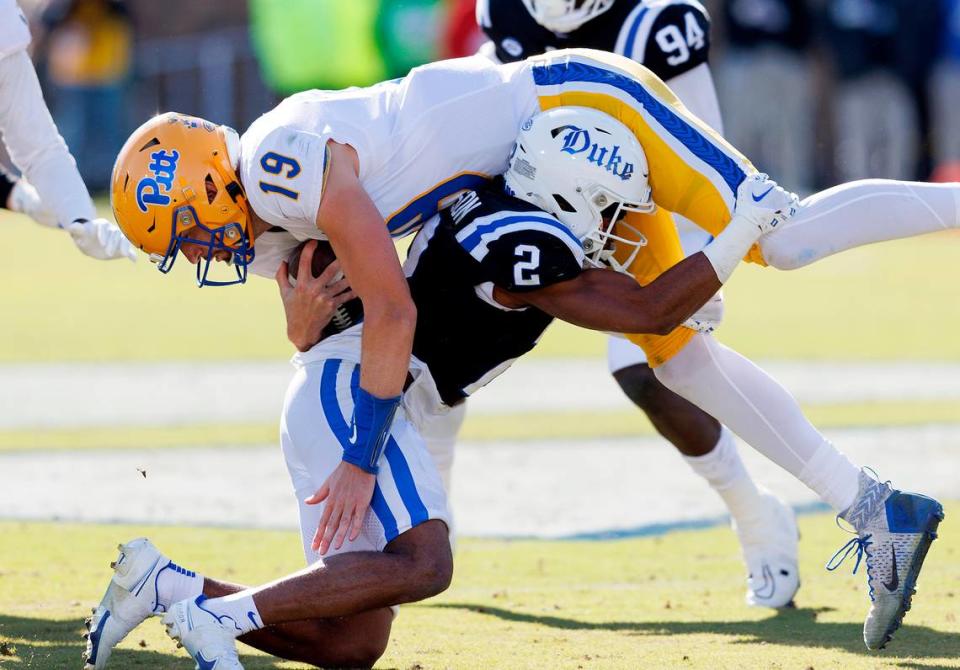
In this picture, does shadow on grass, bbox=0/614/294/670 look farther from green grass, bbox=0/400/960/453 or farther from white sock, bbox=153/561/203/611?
green grass, bbox=0/400/960/453

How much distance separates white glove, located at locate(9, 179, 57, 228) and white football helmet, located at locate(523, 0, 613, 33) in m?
1.71

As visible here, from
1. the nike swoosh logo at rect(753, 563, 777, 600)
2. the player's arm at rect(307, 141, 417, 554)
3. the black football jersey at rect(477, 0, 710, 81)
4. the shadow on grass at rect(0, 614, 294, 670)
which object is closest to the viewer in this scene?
the player's arm at rect(307, 141, 417, 554)

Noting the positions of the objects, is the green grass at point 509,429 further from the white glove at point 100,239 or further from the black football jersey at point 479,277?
the black football jersey at point 479,277

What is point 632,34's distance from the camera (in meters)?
5.19

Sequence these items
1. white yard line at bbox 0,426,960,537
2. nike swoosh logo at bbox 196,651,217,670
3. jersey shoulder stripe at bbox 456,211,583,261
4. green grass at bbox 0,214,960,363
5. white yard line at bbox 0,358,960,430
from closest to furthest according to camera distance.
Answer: nike swoosh logo at bbox 196,651,217,670
jersey shoulder stripe at bbox 456,211,583,261
white yard line at bbox 0,426,960,537
white yard line at bbox 0,358,960,430
green grass at bbox 0,214,960,363

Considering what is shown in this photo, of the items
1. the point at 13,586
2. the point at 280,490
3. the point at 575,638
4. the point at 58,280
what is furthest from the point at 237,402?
the point at 58,280

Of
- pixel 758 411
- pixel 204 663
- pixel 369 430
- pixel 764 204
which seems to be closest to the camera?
pixel 204 663

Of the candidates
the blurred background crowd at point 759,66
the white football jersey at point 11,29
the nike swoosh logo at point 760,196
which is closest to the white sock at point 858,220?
the nike swoosh logo at point 760,196

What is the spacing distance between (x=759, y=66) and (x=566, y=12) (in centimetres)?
1393

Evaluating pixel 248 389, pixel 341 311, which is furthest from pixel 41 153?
pixel 248 389

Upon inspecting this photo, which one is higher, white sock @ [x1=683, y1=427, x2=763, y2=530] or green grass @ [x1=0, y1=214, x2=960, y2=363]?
white sock @ [x1=683, y1=427, x2=763, y2=530]

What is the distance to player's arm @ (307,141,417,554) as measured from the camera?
150 inches

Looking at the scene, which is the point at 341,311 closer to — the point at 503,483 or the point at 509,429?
the point at 503,483

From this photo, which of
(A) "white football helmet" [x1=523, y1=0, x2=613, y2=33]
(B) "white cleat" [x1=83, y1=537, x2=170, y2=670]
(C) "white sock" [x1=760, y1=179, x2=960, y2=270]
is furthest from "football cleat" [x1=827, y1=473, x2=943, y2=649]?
(A) "white football helmet" [x1=523, y1=0, x2=613, y2=33]
